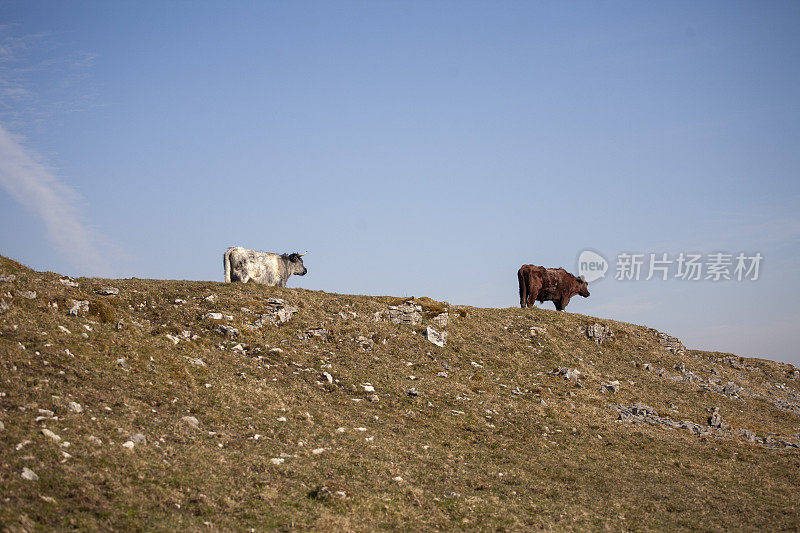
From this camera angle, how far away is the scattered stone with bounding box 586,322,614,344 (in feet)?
123

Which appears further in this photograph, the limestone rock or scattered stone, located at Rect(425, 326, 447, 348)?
scattered stone, located at Rect(425, 326, 447, 348)

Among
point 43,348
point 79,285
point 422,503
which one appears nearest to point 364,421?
point 422,503

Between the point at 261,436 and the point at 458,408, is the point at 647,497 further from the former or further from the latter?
the point at 261,436

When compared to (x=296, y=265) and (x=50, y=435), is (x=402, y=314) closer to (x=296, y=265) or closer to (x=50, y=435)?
(x=296, y=265)

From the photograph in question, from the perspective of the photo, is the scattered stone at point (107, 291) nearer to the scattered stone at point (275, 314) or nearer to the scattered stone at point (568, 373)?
the scattered stone at point (275, 314)

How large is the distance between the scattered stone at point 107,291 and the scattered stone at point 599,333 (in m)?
29.1

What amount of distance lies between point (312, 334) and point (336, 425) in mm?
8760

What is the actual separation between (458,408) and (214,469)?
1188 cm

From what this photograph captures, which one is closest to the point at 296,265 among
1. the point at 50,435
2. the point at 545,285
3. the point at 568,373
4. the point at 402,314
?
the point at 402,314

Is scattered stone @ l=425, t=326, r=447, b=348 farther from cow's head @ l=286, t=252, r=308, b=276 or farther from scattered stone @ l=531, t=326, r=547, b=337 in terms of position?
cow's head @ l=286, t=252, r=308, b=276

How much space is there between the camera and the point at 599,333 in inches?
1490

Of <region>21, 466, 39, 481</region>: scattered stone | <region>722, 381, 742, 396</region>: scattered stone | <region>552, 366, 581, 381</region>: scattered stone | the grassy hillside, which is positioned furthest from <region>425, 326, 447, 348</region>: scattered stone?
<region>21, 466, 39, 481</region>: scattered stone

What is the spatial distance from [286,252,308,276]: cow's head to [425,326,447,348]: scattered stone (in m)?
10.7

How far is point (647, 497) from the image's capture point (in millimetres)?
16812
